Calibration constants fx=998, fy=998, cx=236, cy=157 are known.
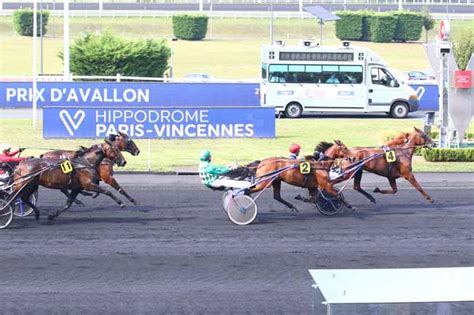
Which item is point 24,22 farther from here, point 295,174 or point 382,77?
point 295,174

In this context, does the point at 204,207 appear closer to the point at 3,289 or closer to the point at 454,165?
the point at 3,289

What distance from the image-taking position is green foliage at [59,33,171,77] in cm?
3812

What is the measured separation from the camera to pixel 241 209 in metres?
15.3

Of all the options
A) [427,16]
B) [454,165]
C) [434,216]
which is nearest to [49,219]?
[434,216]

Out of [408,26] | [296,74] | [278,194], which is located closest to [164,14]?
[408,26]

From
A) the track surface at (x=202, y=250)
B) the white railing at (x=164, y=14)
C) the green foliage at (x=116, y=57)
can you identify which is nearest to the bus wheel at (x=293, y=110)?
the green foliage at (x=116, y=57)

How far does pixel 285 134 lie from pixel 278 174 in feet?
45.1

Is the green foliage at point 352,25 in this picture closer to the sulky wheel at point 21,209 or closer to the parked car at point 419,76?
the parked car at point 419,76

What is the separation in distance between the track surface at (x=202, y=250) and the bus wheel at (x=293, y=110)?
52.1 ft

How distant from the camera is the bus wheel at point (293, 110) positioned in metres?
34.7

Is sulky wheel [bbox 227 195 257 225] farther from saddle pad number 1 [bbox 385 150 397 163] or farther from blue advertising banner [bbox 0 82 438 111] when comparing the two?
blue advertising banner [bbox 0 82 438 111]

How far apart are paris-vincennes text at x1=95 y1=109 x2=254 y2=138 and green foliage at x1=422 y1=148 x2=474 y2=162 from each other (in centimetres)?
547

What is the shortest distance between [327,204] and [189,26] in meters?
50.6

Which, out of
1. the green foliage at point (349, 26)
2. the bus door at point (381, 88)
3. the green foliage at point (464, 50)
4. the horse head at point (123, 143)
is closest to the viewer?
the horse head at point (123, 143)
